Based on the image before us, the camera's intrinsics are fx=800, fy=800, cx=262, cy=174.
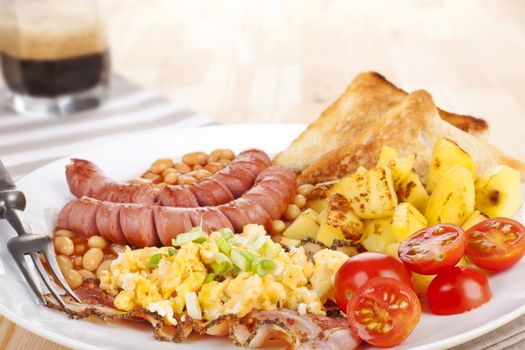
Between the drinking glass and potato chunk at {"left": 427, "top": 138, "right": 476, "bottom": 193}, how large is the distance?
2648mm

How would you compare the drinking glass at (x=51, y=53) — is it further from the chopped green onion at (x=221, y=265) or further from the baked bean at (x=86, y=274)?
Answer: the chopped green onion at (x=221, y=265)

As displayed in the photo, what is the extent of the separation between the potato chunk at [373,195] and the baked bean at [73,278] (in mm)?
980

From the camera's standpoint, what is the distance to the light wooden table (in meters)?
5.16

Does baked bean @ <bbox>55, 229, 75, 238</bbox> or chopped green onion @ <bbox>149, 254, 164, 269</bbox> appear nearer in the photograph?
chopped green onion @ <bbox>149, 254, 164, 269</bbox>

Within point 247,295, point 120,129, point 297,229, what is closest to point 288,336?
point 247,295

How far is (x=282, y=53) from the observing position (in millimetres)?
6191

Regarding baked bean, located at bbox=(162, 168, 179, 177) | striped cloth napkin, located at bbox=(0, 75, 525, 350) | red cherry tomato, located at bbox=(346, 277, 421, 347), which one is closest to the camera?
red cherry tomato, located at bbox=(346, 277, 421, 347)

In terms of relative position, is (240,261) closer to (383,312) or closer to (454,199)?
(383,312)

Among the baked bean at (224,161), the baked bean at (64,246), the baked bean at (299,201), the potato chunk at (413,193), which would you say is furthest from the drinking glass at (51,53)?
the potato chunk at (413,193)

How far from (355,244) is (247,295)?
27.4 inches

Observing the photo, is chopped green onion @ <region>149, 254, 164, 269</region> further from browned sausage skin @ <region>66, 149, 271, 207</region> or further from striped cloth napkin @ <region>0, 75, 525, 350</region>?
striped cloth napkin @ <region>0, 75, 525, 350</region>

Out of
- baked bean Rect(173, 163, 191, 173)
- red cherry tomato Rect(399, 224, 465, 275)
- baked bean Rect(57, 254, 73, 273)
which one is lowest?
baked bean Rect(57, 254, 73, 273)

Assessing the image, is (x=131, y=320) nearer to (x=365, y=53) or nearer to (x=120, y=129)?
(x=120, y=129)

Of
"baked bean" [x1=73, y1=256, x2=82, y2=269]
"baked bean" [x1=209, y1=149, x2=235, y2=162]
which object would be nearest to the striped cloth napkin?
"baked bean" [x1=209, y1=149, x2=235, y2=162]
